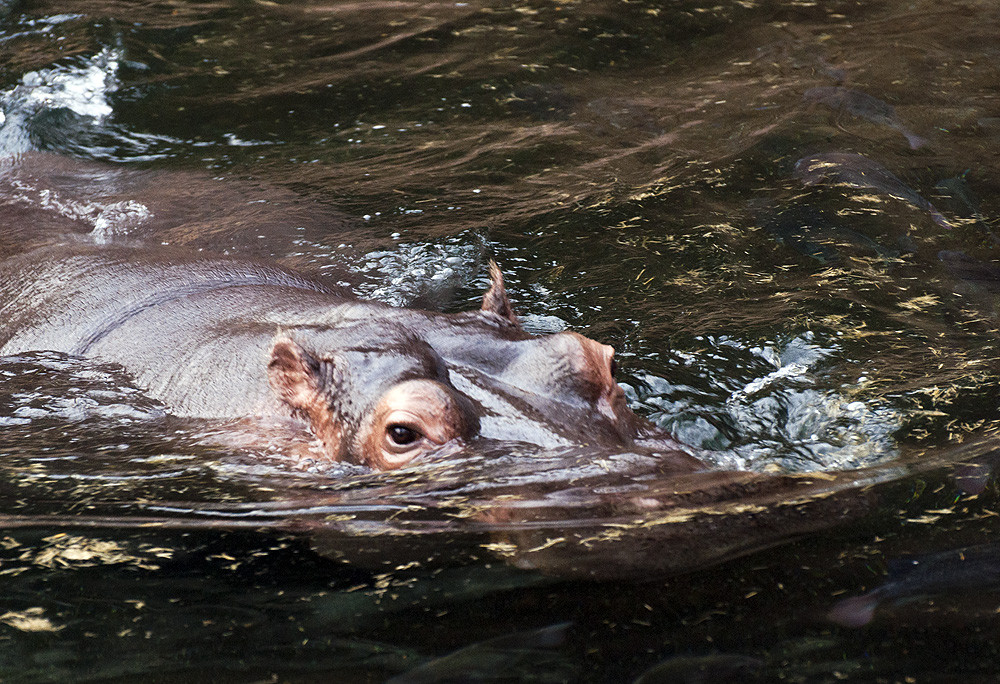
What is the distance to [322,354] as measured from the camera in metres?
3.77

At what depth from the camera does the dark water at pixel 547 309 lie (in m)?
2.60

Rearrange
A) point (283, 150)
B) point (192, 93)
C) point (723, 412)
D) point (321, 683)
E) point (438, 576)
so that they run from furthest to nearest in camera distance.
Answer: point (192, 93) < point (283, 150) < point (723, 412) < point (438, 576) < point (321, 683)

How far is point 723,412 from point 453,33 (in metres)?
5.59

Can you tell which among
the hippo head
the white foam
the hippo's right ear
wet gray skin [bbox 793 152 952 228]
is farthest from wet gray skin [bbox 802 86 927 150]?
the white foam

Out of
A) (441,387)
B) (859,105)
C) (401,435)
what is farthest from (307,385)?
(859,105)

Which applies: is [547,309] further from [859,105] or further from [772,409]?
[859,105]

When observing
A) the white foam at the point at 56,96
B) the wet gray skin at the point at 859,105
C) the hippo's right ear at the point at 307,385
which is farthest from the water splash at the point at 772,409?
the white foam at the point at 56,96

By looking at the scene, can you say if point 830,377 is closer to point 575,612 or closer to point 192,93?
point 575,612

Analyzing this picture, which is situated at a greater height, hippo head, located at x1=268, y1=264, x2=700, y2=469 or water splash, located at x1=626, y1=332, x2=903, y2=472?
hippo head, located at x1=268, y1=264, x2=700, y2=469

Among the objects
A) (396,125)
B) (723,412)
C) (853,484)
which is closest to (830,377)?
(723,412)

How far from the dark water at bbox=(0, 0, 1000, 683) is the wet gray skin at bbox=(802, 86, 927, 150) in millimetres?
29

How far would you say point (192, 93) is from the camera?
8203mm

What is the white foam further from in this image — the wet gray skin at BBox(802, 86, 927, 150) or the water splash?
the water splash

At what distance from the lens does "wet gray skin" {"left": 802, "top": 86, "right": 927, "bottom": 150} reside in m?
6.70
